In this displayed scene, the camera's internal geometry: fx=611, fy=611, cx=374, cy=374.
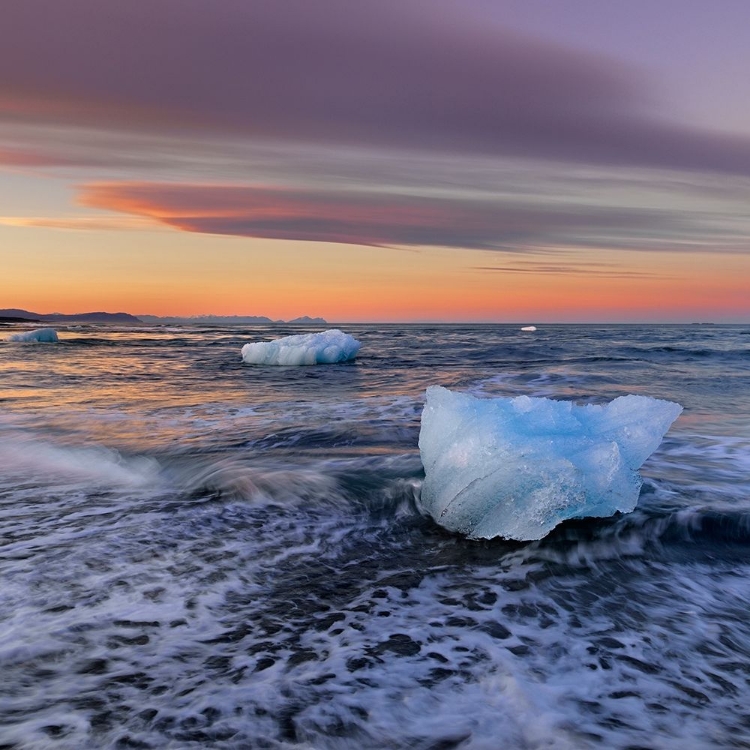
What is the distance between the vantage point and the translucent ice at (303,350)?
907 inches

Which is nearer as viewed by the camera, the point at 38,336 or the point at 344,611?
the point at 344,611

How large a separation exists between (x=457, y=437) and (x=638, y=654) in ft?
8.13

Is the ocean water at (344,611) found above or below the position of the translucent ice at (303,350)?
below

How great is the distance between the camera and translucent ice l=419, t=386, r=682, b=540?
15.4 ft

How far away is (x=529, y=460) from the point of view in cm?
475

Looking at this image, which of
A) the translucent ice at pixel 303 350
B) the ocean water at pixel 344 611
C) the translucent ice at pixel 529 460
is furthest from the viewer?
the translucent ice at pixel 303 350

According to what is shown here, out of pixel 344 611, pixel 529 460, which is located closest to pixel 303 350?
pixel 529 460

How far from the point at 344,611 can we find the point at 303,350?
19.8 metres

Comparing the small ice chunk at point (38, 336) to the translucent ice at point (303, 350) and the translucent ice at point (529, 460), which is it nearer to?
the translucent ice at point (303, 350)

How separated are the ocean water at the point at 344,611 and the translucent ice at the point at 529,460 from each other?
0.19 metres

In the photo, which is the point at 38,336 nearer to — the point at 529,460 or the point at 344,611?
the point at 529,460

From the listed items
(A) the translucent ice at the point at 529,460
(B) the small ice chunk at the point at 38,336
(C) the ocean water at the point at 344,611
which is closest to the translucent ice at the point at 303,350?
(C) the ocean water at the point at 344,611

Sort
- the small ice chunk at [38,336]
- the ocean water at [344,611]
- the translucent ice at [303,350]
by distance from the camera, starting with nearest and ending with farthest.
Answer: the ocean water at [344,611]
the translucent ice at [303,350]
the small ice chunk at [38,336]

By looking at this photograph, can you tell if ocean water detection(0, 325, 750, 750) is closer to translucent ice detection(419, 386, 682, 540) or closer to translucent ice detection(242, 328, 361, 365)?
translucent ice detection(419, 386, 682, 540)
